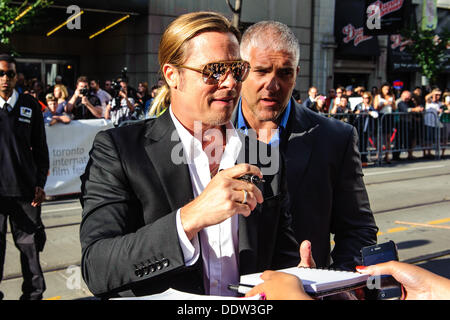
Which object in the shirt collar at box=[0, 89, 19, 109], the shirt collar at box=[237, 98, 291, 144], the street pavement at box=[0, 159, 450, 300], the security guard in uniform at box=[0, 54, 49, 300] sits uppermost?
the shirt collar at box=[0, 89, 19, 109]

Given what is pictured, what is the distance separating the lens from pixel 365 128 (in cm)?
1285

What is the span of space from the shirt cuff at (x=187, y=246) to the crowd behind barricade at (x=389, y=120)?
10351 millimetres

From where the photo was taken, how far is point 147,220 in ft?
5.63

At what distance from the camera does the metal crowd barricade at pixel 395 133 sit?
1284cm

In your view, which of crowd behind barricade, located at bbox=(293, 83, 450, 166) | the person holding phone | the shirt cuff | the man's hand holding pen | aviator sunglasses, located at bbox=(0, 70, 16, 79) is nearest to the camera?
the person holding phone

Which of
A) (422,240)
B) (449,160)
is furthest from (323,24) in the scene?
(422,240)

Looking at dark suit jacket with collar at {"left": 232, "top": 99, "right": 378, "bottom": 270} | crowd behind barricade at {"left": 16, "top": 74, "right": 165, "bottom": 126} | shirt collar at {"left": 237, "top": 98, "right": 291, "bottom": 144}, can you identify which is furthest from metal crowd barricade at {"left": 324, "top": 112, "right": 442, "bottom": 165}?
dark suit jacket with collar at {"left": 232, "top": 99, "right": 378, "bottom": 270}

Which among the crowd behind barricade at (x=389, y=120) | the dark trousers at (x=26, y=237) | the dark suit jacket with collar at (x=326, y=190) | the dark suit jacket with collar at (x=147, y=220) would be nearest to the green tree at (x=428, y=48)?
the crowd behind barricade at (x=389, y=120)

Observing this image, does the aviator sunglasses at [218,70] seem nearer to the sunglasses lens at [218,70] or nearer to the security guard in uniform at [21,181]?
the sunglasses lens at [218,70]

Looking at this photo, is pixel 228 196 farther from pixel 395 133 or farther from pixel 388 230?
pixel 395 133

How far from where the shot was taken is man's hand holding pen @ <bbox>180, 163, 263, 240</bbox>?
55.2 inches

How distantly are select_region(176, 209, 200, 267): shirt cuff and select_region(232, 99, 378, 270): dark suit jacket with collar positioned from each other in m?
1.02

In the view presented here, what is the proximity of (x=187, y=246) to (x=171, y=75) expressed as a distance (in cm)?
61

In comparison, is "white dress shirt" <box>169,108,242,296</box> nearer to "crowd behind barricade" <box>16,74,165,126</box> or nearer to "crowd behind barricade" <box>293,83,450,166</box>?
"crowd behind barricade" <box>16,74,165,126</box>
